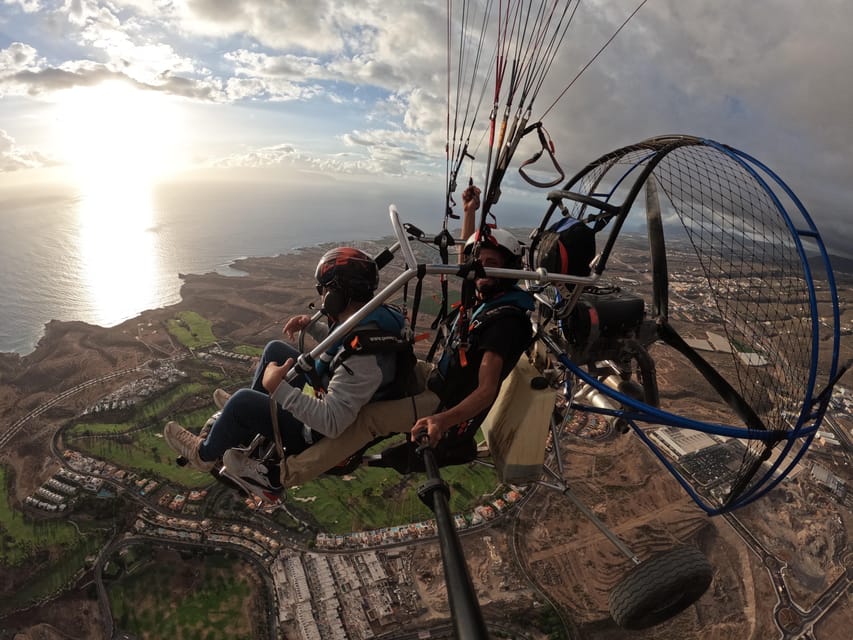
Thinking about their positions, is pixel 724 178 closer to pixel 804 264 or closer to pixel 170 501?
pixel 804 264

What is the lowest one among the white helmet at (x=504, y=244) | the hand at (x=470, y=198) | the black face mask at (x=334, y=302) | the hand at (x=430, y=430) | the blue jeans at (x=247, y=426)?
the blue jeans at (x=247, y=426)

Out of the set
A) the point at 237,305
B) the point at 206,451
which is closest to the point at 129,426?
the point at 237,305

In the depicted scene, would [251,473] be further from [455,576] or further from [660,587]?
[660,587]

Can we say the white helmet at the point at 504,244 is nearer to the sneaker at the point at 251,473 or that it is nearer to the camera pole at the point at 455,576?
the camera pole at the point at 455,576

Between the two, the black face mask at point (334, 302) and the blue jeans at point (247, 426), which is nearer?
the black face mask at point (334, 302)

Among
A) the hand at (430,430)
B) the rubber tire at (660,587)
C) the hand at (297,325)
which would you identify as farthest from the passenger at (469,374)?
the rubber tire at (660,587)

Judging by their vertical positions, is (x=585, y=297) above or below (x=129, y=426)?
above
